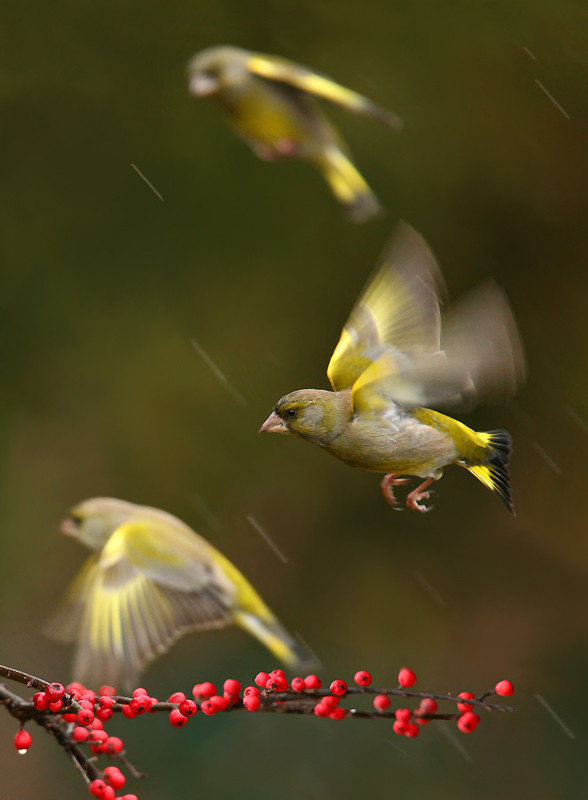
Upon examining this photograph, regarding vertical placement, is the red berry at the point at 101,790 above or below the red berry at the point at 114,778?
above

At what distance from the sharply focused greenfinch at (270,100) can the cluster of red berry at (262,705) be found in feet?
2.44

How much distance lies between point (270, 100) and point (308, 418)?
2.66 ft

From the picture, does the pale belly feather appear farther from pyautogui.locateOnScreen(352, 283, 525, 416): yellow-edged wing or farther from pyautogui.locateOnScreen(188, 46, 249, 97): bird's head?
pyautogui.locateOnScreen(188, 46, 249, 97): bird's head

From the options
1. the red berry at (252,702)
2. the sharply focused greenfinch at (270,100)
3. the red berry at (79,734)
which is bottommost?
the red berry at (252,702)

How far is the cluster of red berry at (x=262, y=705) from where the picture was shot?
567mm

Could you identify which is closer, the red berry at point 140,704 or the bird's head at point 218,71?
the red berry at point 140,704

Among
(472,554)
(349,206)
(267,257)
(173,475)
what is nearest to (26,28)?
(267,257)

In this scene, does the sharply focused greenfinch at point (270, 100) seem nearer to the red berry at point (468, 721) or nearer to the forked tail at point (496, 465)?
the forked tail at point (496, 465)

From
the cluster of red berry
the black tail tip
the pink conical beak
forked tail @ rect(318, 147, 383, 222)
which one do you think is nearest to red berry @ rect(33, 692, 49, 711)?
the cluster of red berry

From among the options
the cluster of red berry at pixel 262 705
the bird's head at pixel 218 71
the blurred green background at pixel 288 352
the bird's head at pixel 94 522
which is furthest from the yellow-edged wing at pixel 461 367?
the blurred green background at pixel 288 352

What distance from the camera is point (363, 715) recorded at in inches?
22.2

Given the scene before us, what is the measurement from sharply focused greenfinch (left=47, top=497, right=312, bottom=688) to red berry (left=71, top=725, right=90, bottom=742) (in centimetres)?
16

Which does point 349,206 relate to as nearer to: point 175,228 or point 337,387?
point 175,228

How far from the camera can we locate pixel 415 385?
0.57m
